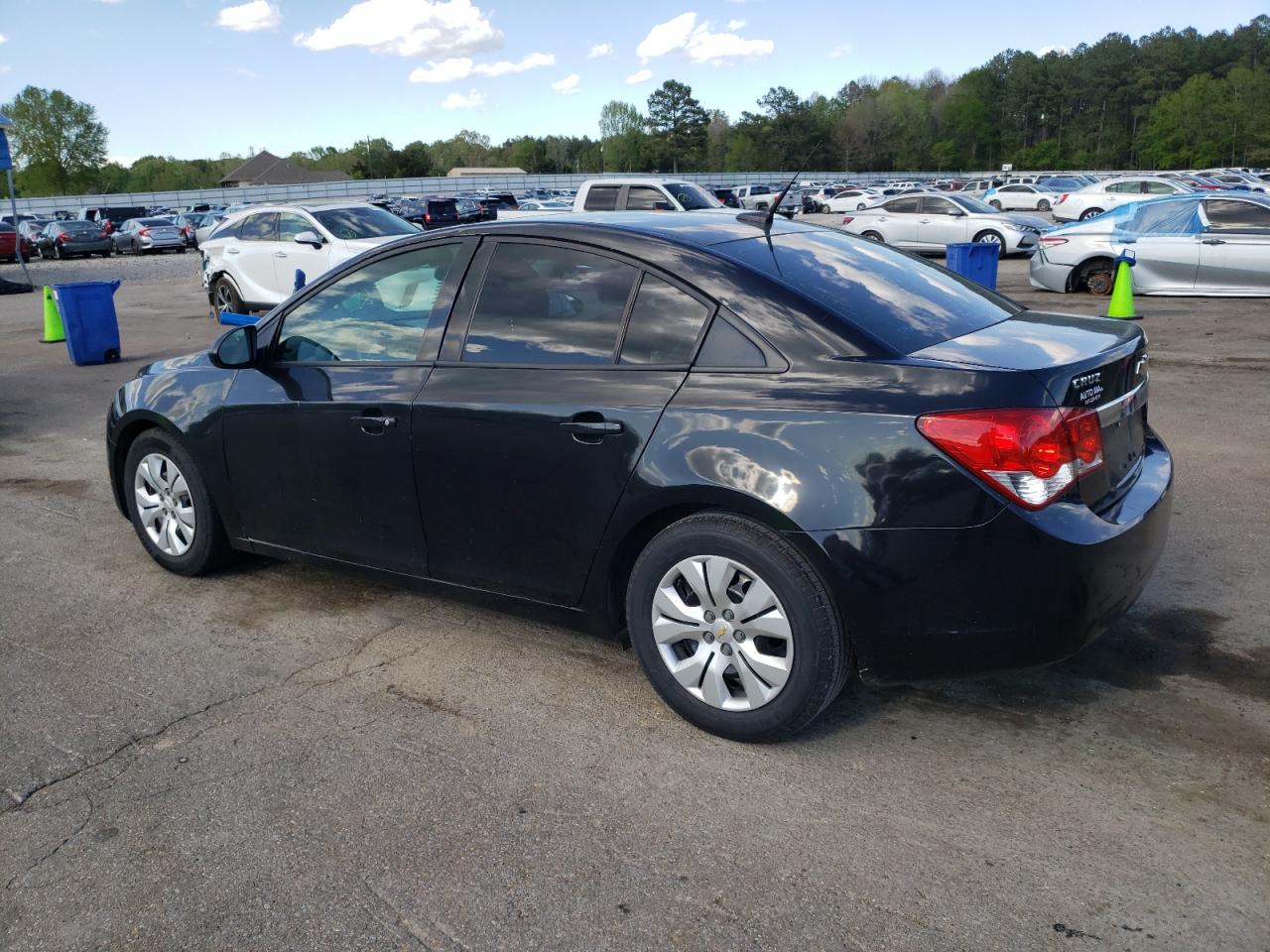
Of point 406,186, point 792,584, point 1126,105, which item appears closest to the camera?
point 792,584

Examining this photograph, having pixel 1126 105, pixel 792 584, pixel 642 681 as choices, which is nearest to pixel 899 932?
pixel 792 584

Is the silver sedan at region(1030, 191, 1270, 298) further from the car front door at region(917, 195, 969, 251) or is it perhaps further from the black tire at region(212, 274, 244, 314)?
the black tire at region(212, 274, 244, 314)

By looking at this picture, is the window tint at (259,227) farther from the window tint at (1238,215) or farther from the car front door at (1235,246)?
the window tint at (1238,215)

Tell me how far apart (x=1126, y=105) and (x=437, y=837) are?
501 ft

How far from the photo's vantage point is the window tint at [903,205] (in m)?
25.6

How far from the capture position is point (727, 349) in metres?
3.50

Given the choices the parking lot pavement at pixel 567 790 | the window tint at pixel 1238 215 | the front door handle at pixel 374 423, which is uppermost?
the window tint at pixel 1238 215

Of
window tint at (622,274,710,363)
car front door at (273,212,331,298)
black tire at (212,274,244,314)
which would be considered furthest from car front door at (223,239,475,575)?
black tire at (212,274,244,314)

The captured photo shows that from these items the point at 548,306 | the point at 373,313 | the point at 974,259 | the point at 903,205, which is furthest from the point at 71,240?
the point at 548,306

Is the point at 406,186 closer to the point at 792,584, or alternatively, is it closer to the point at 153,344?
the point at 153,344

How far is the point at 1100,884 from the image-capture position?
2.74 metres

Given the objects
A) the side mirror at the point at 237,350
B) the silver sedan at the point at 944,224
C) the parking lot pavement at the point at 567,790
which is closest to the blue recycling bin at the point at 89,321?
the parking lot pavement at the point at 567,790

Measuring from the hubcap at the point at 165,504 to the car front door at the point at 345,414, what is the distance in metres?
0.44

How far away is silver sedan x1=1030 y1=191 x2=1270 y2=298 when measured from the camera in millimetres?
14562
